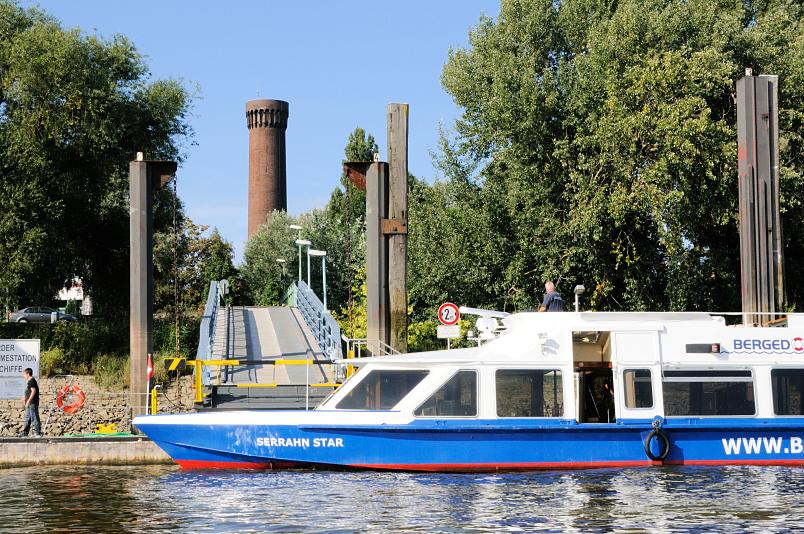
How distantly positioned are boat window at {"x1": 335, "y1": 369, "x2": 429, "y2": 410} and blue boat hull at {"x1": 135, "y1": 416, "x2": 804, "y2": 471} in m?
0.45

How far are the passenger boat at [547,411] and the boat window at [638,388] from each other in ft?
0.07

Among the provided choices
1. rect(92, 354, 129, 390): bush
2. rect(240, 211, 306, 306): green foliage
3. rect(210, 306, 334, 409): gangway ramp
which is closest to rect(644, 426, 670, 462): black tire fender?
rect(210, 306, 334, 409): gangway ramp

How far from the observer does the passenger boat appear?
17938mm

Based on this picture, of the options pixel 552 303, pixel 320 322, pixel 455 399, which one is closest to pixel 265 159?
pixel 320 322

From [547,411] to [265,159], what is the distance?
92.9 m

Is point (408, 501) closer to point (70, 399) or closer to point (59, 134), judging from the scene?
point (70, 399)

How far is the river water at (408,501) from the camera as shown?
13727 mm

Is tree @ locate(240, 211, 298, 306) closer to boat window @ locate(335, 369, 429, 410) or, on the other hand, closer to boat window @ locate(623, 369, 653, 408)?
boat window @ locate(335, 369, 429, 410)

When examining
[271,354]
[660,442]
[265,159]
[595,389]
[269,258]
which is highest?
[265,159]

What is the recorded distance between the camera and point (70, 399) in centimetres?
2564

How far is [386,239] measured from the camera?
76.6 ft

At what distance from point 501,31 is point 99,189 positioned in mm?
15213

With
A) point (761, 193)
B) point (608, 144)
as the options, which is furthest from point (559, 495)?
point (608, 144)

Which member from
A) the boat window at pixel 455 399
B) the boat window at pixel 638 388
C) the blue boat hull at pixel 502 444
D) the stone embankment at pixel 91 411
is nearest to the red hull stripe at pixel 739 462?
the blue boat hull at pixel 502 444
